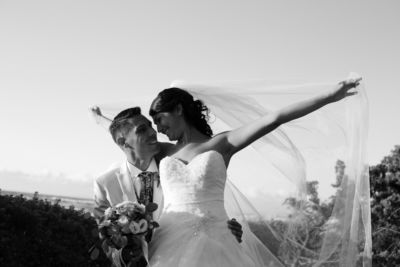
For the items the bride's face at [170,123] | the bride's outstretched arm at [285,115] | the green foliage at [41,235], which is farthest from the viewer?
Answer: the green foliage at [41,235]

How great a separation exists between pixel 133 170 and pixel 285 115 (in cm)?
152

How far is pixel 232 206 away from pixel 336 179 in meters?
1.06

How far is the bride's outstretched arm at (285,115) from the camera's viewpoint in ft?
12.9

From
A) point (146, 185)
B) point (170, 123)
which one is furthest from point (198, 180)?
point (146, 185)

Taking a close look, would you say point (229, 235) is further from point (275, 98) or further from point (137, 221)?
point (275, 98)

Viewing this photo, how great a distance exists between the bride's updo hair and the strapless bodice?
0.46m

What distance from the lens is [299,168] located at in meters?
4.81

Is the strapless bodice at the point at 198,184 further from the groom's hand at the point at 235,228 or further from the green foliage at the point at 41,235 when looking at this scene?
the green foliage at the point at 41,235

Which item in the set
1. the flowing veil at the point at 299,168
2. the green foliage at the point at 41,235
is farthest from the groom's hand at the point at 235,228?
the green foliage at the point at 41,235

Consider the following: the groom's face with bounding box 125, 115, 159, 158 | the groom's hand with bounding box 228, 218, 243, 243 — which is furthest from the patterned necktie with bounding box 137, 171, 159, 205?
the groom's hand with bounding box 228, 218, 243, 243

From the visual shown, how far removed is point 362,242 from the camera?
14.6 ft

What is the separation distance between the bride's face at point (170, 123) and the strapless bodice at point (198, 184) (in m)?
0.31

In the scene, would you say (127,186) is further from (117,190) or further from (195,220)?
(195,220)

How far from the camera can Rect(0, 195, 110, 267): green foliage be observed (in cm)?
626
